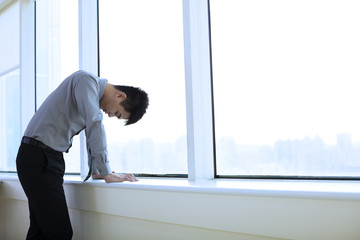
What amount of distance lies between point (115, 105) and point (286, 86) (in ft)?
3.24

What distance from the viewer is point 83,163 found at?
105 inches

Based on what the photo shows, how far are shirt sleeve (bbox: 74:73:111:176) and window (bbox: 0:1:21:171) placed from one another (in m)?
2.14

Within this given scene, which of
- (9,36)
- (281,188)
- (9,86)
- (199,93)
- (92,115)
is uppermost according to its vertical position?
(9,36)

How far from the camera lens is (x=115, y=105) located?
7.11 ft

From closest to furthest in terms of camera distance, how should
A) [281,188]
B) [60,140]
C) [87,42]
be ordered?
[281,188] < [60,140] < [87,42]

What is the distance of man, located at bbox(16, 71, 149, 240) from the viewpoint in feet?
6.58

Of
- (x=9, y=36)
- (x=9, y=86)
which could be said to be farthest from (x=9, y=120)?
(x=9, y=36)

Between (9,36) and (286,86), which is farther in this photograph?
(9,36)

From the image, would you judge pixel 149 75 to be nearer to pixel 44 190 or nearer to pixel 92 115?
pixel 92 115

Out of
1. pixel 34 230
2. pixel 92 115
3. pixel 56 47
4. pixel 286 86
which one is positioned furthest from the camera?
pixel 56 47

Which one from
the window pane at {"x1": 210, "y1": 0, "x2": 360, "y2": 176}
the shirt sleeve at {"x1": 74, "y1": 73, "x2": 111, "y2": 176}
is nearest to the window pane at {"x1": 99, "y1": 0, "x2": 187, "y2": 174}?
the window pane at {"x1": 210, "y1": 0, "x2": 360, "y2": 176}

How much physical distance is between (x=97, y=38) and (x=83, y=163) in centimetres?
94

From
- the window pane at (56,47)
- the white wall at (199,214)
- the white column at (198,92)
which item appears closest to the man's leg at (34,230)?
the white wall at (199,214)

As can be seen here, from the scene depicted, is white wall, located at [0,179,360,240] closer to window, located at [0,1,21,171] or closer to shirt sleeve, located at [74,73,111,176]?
shirt sleeve, located at [74,73,111,176]
